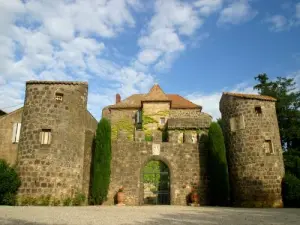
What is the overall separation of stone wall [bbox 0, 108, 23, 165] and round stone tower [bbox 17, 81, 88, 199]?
1.88 m

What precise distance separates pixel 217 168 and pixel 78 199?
752 centimetres

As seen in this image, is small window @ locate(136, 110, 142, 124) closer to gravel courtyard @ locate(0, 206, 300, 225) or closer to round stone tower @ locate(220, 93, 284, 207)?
round stone tower @ locate(220, 93, 284, 207)

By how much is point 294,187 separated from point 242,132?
12.4 ft

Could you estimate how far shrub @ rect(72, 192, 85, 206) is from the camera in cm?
1396

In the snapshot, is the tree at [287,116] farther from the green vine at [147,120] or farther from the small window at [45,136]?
the small window at [45,136]

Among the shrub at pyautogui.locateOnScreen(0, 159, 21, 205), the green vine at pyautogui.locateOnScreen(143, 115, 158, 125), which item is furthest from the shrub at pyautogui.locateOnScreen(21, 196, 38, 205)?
the green vine at pyautogui.locateOnScreen(143, 115, 158, 125)

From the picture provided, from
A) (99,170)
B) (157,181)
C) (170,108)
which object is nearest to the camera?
(99,170)

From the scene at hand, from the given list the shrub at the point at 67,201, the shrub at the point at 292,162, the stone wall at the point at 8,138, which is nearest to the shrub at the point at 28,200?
the shrub at the point at 67,201

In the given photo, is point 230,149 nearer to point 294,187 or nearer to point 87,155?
point 294,187

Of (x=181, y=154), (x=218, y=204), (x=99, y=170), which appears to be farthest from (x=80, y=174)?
(x=218, y=204)

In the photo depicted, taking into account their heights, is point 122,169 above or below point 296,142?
below

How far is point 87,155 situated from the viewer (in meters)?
16.0

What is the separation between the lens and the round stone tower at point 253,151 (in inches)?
585

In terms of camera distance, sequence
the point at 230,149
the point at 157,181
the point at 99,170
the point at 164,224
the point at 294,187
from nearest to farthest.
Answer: the point at 164,224 < the point at 294,187 < the point at 99,170 < the point at 230,149 < the point at 157,181
